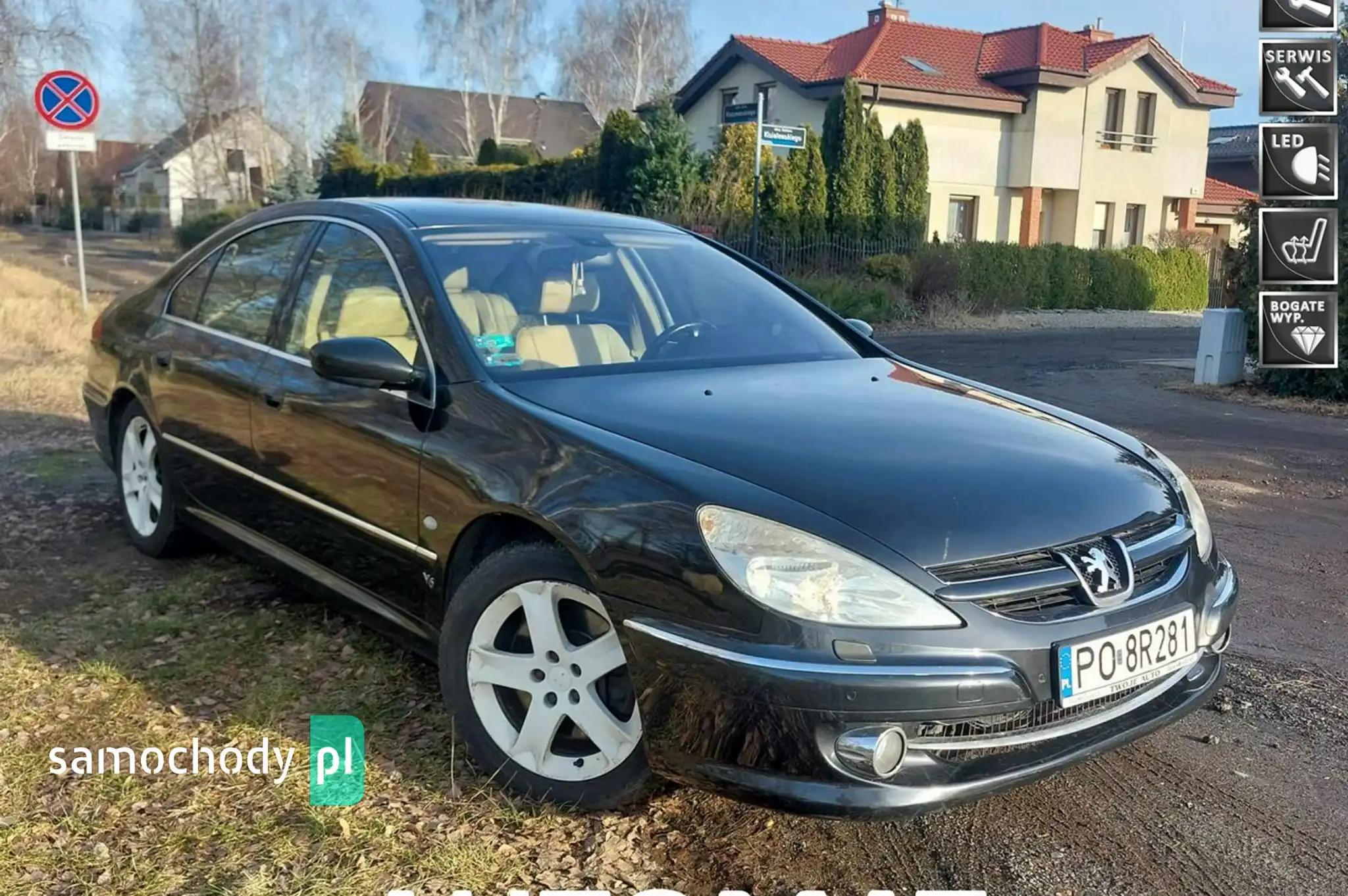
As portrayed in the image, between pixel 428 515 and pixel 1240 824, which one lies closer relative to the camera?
pixel 1240 824

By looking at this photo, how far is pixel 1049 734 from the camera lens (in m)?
2.66

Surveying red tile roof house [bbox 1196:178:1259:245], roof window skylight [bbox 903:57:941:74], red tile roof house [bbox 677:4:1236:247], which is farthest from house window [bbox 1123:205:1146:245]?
roof window skylight [bbox 903:57:941:74]

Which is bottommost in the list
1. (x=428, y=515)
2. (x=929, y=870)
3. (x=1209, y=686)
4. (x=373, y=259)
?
(x=929, y=870)

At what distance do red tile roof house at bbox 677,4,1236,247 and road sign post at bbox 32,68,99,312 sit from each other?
20521mm

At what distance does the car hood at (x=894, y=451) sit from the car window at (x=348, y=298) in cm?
65

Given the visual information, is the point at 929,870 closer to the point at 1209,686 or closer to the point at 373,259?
the point at 1209,686

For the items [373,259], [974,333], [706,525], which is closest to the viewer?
[706,525]

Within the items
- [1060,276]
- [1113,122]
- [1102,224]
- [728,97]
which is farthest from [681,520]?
[1102,224]

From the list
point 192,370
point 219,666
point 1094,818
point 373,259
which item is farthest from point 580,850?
point 192,370

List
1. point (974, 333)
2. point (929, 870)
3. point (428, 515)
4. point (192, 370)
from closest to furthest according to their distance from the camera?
point (929, 870), point (428, 515), point (192, 370), point (974, 333)

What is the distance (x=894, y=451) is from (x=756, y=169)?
15628 mm

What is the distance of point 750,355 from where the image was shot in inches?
153

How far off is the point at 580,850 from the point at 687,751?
44cm

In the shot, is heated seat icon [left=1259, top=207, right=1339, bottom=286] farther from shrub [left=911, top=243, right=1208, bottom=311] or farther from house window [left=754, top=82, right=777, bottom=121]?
house window [left=754, top=82, right=777, bottom=121]
